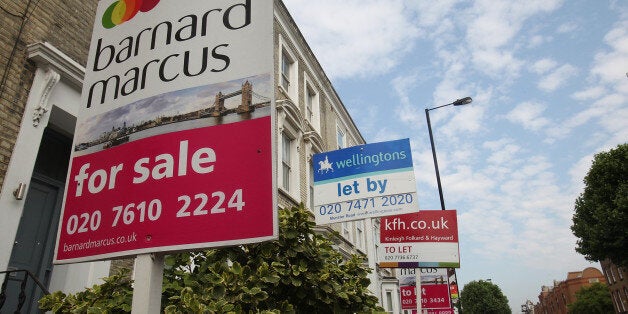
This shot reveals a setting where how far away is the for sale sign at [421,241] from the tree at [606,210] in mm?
23813

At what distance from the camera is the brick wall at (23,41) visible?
6156 mm

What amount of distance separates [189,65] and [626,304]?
60220mm

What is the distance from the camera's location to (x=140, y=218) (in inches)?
84.1

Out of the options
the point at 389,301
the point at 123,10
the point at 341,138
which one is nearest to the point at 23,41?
the point at 123,10

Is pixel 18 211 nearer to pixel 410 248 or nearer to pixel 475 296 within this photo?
pixel 410 248

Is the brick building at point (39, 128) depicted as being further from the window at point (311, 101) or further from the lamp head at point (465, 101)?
the lamp head at point (465, 101)

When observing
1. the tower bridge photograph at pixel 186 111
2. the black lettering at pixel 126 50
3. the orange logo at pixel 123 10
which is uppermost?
the orange logo at pixel 123 10

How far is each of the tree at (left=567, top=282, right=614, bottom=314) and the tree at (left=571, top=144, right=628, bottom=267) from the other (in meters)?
35.4

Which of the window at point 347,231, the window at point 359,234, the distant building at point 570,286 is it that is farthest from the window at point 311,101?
the distant building at point 570,286

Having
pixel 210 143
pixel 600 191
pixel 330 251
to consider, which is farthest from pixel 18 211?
pixel 600 191

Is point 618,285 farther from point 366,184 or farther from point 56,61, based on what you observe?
point 56,61

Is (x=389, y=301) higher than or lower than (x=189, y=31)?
higher

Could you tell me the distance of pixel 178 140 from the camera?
224 cm

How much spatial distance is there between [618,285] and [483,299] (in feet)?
84.4
